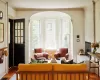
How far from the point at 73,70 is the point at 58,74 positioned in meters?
0.35

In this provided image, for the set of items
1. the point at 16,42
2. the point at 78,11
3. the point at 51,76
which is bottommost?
the point at 51,76

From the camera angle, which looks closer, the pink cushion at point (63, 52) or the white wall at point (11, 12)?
the white wall at point (11, 12)

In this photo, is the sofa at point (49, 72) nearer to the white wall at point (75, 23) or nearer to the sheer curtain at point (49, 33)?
the white wall at point (75, 23)

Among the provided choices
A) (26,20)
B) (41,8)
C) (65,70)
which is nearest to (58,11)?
(41,8)

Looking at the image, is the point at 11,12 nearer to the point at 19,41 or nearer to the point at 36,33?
the point at 19,41

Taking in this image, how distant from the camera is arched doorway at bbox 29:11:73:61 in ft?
34.9

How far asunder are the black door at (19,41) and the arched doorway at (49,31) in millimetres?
1468

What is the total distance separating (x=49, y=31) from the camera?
1082cm

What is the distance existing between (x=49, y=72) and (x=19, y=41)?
5176 mm

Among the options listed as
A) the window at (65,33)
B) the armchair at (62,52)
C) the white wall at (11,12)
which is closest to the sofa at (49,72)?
the white wall at (11,12)

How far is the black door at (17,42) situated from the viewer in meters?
9.03

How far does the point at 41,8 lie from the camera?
30.1 feet

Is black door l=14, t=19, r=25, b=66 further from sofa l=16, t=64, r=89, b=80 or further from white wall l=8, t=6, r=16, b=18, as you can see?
sofa l=16, t=64, r=89, b=80

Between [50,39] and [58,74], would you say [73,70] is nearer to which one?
[58,74]
